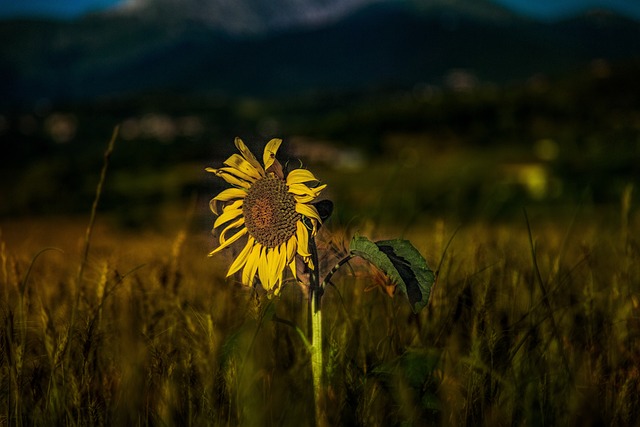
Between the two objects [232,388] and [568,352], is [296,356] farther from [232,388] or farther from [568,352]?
[568,352]

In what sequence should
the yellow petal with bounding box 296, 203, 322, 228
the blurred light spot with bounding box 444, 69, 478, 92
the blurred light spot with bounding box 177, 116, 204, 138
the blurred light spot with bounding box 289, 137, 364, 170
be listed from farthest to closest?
the blurred light spot with bounding box 444, 69, 478, 92, the blurred light spot with bounding box 177, 116, 204, 138, the blurred light spot with bounding box 289, 137, 364, 170, the yellow petal with bounding box 296, 203, 322, 228

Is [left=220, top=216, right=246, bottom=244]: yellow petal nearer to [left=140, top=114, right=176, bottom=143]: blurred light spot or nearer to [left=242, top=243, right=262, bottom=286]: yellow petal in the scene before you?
[left=242, top=243, right=262, bottom=286]: yellow petal

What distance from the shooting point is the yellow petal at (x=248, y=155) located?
108 centimetres

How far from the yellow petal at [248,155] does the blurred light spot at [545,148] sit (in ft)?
84.1

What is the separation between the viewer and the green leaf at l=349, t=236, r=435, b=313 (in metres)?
1.04

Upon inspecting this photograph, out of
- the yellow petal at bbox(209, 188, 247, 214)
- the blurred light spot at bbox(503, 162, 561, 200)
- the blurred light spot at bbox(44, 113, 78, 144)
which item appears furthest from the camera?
the blurred light spot at bbox(44, 113, 78, 144)

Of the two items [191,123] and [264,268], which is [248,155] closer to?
[264,268]

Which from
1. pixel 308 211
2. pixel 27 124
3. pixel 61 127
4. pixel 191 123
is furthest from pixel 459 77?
pixel 308 211

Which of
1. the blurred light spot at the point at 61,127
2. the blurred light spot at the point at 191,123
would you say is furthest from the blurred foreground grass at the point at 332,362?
the blurred light spot at the point at 191,123

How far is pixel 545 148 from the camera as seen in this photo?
27.6 meters

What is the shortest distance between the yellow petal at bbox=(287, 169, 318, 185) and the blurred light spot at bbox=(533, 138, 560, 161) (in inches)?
1010

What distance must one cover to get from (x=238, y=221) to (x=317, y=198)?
0.53 ft

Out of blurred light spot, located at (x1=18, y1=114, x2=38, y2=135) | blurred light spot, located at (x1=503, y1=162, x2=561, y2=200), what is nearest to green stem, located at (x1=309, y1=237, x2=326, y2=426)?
blurred light spot, located at (x1=503, y1=162, x2=561, y2=200)

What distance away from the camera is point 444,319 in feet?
4.82
